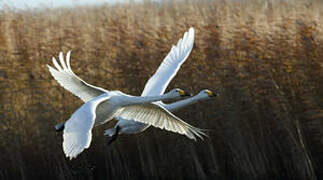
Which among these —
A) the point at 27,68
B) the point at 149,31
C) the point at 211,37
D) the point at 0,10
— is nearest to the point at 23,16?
the point at 0,10

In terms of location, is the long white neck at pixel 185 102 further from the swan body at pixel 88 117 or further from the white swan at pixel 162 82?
the swan body at pixel 88 117

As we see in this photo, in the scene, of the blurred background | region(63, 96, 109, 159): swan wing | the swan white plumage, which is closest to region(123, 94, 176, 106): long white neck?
the swan white plumage

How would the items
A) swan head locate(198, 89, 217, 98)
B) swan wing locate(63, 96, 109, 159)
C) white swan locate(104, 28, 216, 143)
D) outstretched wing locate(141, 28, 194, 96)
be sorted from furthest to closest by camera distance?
outstretched wing locate(141, 28, 194, 96) → white swan locate(104, 28, 216, 143) → swan head locate(198, 89, 217, 98) → swan wing locate(63, 96, 109, 159)

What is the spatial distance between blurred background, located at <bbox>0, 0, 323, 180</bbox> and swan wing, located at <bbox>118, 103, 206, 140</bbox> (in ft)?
1.85

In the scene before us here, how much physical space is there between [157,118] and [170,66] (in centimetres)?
85

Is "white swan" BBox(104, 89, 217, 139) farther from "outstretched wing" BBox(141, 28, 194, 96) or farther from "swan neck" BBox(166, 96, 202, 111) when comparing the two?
"outstretched wing" BBox(141, 28, 194, 96)

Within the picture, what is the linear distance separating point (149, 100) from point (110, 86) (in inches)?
65.3

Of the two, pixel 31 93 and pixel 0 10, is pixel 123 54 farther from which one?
pixel 0 10

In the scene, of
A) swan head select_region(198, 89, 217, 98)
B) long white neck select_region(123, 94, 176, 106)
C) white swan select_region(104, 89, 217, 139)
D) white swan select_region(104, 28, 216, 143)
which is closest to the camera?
long white neck select_region(123, 94, 176, 106)

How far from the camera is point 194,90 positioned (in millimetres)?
9289

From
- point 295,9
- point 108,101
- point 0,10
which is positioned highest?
point 0,10

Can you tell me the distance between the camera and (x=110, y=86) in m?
9.58

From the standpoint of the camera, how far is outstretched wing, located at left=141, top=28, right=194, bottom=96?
29.7 ft

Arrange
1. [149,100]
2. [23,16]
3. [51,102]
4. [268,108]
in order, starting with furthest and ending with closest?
1. [23,16]
2. [51,102]
3. [268,108]
4. [149,100]
